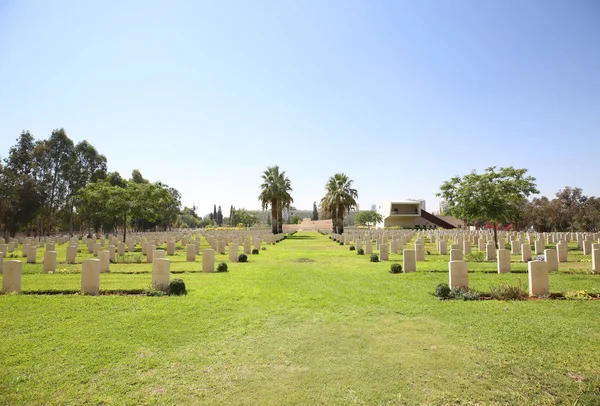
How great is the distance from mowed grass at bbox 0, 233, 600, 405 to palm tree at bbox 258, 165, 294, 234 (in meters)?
40.1

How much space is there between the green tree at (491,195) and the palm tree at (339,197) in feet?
71.1

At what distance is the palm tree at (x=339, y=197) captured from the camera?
152ft

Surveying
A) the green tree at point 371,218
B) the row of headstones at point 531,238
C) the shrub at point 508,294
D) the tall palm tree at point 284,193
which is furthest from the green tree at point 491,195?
the green tree at point 371,218

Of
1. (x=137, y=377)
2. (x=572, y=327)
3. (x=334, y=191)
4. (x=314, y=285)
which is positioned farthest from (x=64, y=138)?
(x=572, y=327)

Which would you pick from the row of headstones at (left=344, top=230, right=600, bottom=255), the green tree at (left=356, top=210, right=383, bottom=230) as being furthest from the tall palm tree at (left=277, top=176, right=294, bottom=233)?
the green tree at (left=356, top=210, right=383, bottom=230)

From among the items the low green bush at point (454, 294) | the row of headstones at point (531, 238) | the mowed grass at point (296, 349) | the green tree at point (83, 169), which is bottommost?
the mowed grass at point (296, 349)

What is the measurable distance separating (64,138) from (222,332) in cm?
5752

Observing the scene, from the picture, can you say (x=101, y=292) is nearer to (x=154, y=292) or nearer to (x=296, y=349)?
(x=154, y=292)

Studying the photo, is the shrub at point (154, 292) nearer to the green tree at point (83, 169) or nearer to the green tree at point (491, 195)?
the green tree at point (491, 195)

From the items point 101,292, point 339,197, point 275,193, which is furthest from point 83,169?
point 101,292

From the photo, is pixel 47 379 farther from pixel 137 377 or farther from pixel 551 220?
pixel 551 220

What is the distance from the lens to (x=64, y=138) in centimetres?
5038

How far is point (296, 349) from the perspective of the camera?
5637 mm

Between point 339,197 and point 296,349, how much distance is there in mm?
40956
